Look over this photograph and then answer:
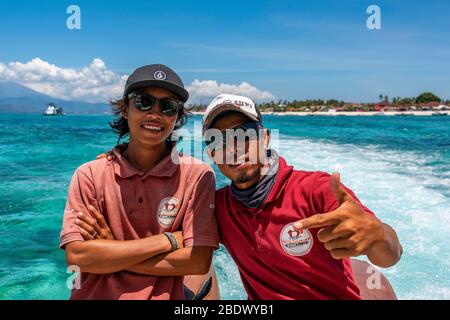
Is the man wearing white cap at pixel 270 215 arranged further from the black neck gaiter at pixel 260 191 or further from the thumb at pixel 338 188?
the thumb at pixel 338 188

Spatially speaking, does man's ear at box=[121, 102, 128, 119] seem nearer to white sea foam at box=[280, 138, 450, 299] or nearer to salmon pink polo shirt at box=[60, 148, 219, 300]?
salmon pink polo shirt at box=[60, 148, 219, 300]

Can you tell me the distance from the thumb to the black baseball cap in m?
1.13

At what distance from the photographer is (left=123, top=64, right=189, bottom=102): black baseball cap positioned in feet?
7.91

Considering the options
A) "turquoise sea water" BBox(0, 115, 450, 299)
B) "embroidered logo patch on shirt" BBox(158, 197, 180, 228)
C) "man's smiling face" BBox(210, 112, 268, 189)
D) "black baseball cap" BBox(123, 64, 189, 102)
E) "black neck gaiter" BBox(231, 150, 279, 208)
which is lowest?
"turquoise sea water" BBox(0, 115, 450, 299)

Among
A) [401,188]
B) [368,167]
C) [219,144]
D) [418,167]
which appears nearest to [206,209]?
[219,144]

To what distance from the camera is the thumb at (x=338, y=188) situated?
5.97 ft

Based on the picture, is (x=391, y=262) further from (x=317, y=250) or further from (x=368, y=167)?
(x=368, y=167)

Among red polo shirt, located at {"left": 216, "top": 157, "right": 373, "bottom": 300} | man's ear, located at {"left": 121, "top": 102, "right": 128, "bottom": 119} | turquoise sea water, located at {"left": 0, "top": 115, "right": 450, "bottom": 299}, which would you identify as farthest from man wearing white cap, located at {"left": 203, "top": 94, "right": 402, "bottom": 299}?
turquoise sea water, located at {"left": 0, "top": 115, "right": 450, "bottom": 299}

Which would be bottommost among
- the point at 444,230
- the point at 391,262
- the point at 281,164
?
the point at 444,230

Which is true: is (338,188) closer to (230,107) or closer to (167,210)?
(230,107)

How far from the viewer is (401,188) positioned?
9750 millimetres
